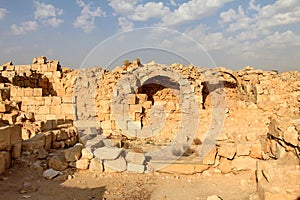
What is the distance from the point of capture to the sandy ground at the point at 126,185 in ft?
16.7

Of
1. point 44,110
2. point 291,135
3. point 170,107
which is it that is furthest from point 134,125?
point 291,135

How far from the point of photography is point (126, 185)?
18.7 feet

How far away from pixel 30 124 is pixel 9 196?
4.15 m

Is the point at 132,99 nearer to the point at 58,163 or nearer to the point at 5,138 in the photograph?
the point at 58,163

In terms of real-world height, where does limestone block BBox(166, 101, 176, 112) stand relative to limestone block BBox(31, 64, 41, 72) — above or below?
below

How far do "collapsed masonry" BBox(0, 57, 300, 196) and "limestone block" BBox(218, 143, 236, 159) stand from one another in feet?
0.07

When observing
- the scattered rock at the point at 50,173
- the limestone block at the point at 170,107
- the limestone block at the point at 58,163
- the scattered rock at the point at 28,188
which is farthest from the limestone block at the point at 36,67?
the scattered rock at the point at 28,188

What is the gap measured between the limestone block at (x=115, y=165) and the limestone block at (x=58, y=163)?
0.95 m

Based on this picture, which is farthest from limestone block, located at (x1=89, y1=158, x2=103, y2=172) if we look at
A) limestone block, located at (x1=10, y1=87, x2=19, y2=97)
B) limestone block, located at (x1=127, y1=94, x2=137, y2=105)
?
limestone block, located at (x1=10, y1=87, x2=19, y2=97)

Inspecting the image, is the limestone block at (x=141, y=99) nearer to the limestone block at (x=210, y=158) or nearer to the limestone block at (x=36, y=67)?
the limestone block at (x=210, y=158)

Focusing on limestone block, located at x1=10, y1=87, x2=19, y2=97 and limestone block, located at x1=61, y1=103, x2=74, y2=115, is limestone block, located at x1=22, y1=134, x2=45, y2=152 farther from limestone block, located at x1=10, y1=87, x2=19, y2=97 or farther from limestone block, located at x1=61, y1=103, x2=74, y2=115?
limestone block, located at x1=10, y1=87, x2=19, y2=97

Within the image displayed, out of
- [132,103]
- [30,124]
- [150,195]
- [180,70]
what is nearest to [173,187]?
[150,195]

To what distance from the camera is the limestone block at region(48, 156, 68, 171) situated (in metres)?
6.40

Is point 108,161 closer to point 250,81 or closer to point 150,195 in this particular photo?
point 150,195
